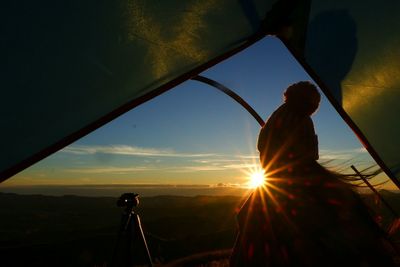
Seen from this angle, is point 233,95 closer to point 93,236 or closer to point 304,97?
point 304,97

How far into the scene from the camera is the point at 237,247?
2396mm

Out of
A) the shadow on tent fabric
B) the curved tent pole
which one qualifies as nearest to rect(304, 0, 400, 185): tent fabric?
the shadow on tent fabric

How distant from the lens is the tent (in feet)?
6.63

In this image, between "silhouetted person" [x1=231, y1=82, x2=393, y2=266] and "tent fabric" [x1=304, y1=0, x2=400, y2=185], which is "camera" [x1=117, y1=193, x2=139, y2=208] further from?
"tent fabric" [x1=304, y1=0, x2=400, y2=185]

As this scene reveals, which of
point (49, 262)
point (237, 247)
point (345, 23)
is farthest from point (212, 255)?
point (49, 262)

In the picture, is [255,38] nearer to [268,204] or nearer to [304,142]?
[304,142]

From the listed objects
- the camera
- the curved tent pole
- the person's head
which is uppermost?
the curved tent pole

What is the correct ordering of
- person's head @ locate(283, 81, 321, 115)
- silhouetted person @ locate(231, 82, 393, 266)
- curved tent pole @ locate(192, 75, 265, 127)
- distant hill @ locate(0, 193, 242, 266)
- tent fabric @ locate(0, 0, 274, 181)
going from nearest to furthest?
1. tent fabric @ locate(0, 0, 274, 181)
2. silhouetted person @ locate(231, 82, 393, 266)
3. person's head @ locate(283, 81, 321, 115)
4. curved tent pole @ locate(192, 75, 265, 127)
5. distant hill @ locate(0, 193, 242, 266)

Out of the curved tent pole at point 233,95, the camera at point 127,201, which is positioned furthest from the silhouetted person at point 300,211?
the camera at point 127,201

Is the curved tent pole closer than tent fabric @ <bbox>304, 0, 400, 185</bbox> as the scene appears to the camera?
No

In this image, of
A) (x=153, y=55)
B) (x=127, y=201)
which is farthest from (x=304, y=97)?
(x=127, y=201)

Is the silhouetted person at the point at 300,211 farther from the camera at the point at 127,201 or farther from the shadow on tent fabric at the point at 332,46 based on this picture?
the camera at the point at 127,201

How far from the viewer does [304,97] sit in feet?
8.38

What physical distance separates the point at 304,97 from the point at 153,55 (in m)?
1.24
